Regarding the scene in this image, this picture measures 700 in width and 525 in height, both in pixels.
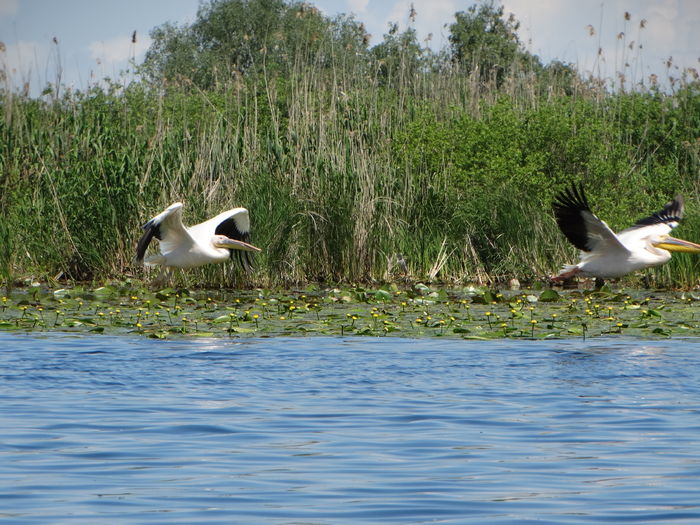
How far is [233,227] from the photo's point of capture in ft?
40.2

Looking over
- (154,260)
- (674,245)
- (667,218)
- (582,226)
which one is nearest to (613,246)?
(582,226)

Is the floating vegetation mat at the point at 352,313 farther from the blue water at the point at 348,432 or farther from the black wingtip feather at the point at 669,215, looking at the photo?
the black wingtip feather at the point at 669,215

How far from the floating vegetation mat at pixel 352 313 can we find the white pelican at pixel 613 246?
27 cm

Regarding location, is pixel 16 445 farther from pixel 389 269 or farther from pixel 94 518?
pixel 389 269

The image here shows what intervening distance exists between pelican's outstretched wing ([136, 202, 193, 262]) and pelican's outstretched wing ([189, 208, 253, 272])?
10.4 inches

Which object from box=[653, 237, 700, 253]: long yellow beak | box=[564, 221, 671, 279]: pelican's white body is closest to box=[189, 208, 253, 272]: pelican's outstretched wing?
box=[564, 221, 671, 279]: pelican's white body

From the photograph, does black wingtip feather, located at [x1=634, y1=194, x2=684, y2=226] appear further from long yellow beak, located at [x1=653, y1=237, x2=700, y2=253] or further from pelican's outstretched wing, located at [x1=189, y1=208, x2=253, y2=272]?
pelican's outstretched wing, located at [x1=189, y1=208, x2=253, y2=272]

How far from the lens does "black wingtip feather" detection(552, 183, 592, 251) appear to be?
11.1m

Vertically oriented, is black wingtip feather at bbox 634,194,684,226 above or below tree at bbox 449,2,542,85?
below

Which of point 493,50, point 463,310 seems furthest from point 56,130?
point 493,50

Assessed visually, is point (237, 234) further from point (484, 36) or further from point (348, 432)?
point (484, 36)

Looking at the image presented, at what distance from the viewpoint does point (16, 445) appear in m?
5.09

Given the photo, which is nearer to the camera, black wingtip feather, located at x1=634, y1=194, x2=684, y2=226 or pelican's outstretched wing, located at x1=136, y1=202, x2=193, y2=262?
pelican's outstretched wing, located at x1=136, y1=202, x2=193, y2=262

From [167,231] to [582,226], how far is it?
399cm
